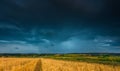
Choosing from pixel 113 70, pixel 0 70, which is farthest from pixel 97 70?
pixel 0 70

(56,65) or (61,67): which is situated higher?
(56,65)

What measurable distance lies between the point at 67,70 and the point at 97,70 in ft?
8.57

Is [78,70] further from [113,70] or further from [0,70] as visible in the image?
[0,70]

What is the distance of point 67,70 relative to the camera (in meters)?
21.0

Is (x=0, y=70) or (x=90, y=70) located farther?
(x=0, y=70)

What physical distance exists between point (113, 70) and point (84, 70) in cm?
331

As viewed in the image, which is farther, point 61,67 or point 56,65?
point 56,65

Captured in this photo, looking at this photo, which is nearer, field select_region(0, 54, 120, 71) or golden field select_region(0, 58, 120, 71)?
golden field select_region(0, 58, 120, 71)

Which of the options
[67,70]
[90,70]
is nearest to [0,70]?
[67,70]

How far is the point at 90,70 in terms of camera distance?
20922 mm

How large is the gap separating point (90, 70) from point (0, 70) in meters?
8.92

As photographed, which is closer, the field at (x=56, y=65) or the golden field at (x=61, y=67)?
the golden field at (x=61, y=67)

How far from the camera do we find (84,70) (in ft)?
69.1

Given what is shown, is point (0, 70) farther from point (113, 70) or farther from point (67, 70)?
point (113, 70)
